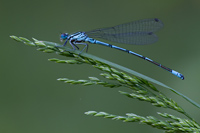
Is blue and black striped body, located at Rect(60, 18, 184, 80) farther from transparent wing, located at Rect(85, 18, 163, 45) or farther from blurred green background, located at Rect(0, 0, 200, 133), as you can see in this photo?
blurred green background, located at Rect(0, 0, 200, 133)

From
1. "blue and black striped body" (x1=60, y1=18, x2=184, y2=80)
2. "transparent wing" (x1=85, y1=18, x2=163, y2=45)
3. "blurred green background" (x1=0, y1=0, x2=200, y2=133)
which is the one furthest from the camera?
"blurred green background" (x1=0, y1=0, x2=200, y2=133)

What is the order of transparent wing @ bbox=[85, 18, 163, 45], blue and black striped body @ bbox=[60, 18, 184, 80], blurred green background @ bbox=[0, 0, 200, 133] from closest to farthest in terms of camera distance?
blue and black striped body @ bbox=[60, 18, 184, 80] → transparent wing @ bbox=[85, 18, 163, 45] → blurred green background @ bbox=[0, 0, 200, 133]

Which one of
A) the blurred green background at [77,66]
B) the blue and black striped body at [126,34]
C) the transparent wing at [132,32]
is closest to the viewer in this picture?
the blue and black striped body at [126,34]

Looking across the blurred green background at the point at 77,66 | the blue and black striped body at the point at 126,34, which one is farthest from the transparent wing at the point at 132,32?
the blurred green background at the point at 77,66

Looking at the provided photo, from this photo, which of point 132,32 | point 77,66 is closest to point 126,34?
point 132,32

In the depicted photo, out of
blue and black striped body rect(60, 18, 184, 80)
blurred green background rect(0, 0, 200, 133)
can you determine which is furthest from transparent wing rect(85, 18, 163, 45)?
blurred green background rect(0, 0, 200, 133)

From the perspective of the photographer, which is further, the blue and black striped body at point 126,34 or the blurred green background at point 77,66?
the blurred green background at point 77,66

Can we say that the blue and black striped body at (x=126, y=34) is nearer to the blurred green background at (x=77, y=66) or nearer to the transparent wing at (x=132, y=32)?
the transparent wing at (x=132, y=32)

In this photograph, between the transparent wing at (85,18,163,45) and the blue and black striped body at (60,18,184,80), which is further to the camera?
the transparent wing at (85,18,163,45)
